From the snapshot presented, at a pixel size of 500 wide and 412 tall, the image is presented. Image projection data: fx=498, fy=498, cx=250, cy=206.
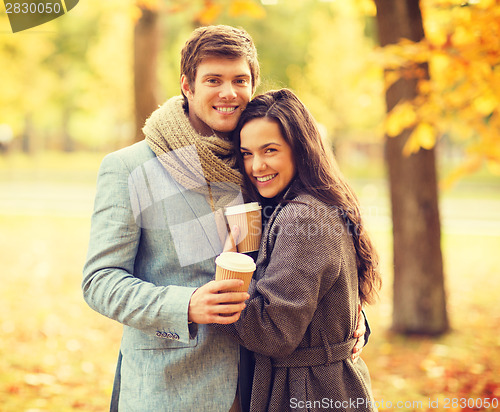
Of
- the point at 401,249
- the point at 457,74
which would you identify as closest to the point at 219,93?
the point at 457,74

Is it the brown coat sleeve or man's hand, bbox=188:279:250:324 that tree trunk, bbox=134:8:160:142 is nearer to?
the brown coat sleeve

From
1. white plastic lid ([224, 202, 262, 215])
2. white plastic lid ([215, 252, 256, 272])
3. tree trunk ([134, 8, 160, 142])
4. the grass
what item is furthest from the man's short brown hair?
tree trunk ([134, 8, 160, 142])

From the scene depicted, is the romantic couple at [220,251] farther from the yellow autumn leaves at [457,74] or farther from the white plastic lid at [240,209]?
the yellow autumn leaves at [457,74]

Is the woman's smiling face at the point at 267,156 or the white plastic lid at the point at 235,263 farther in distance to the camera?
the woman's smiling face at the point at 267,156

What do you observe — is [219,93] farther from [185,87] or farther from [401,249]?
[401,249]

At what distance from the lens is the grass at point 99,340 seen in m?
4.66

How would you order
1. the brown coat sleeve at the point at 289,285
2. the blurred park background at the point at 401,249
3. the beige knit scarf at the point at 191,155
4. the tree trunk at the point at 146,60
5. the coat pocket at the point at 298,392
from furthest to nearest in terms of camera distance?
the tree trunk at the point at 146,60, the blurred park background at the point at 401,249, the beige knit scarf at the point at 191,155, the coat pocket at the point at 298,392, the brown coat sleeve at the point at 289,285

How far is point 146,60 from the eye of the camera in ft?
23.5

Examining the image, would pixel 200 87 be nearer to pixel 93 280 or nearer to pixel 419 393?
pixel 93 280

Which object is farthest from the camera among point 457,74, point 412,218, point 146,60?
point 146,60

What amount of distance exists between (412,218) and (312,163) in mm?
3556

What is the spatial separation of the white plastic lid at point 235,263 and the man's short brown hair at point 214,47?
3.24 ft

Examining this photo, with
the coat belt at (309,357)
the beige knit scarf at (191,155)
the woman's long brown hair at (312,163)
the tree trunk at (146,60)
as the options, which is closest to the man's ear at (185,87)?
the beige knit scarf at (191,155)

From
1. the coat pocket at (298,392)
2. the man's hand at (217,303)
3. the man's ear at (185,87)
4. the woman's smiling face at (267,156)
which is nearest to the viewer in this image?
the man's hand at (217,303)
